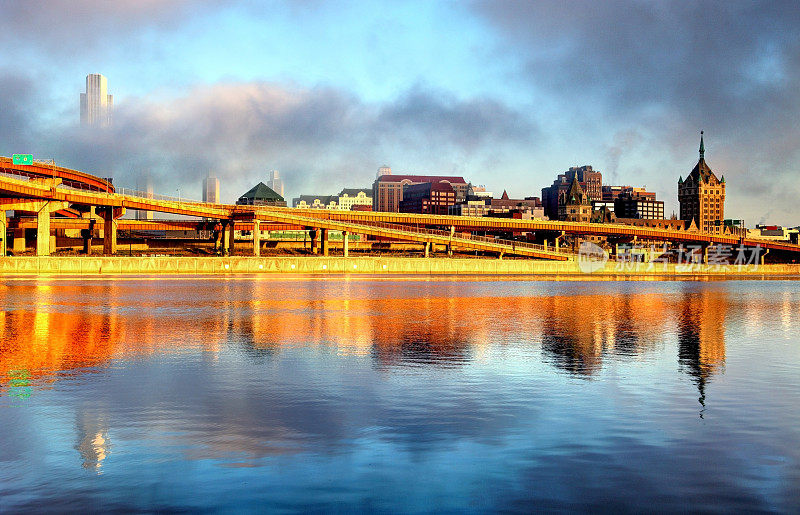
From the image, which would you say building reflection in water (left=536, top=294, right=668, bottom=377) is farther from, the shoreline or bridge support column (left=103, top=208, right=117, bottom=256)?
bridge support column (left=103, top=208, right=117, bottom=256)

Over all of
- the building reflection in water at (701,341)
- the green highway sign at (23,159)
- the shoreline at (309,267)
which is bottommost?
the building reflection in water at (701,341)

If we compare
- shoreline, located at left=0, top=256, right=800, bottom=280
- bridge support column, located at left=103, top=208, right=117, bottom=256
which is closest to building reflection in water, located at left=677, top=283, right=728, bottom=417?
shoreline, located at left=0, top=256, right=800, bottom=280

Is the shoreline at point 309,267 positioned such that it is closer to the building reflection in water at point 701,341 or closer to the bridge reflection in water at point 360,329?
the bridge reflection in water at point 360,329

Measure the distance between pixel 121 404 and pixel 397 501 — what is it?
8.65 m

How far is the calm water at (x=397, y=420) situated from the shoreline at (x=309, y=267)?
274 feet

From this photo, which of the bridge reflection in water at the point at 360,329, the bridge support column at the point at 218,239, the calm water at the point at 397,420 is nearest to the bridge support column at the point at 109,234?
the bridge support column at the point at 218,239

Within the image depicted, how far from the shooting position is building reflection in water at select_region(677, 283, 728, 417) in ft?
73.8

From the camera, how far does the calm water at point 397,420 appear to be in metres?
11.3

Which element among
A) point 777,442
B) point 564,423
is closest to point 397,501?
point 564,423

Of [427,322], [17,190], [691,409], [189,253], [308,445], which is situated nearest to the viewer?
[308,445]

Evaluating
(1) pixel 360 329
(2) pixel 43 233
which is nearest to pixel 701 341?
(1) pixel 360 329

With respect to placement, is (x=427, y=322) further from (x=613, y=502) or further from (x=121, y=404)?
(x=613, y=502)

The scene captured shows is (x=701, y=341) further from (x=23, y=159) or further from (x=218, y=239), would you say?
(x=218, y=239)

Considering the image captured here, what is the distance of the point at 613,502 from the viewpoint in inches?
432
